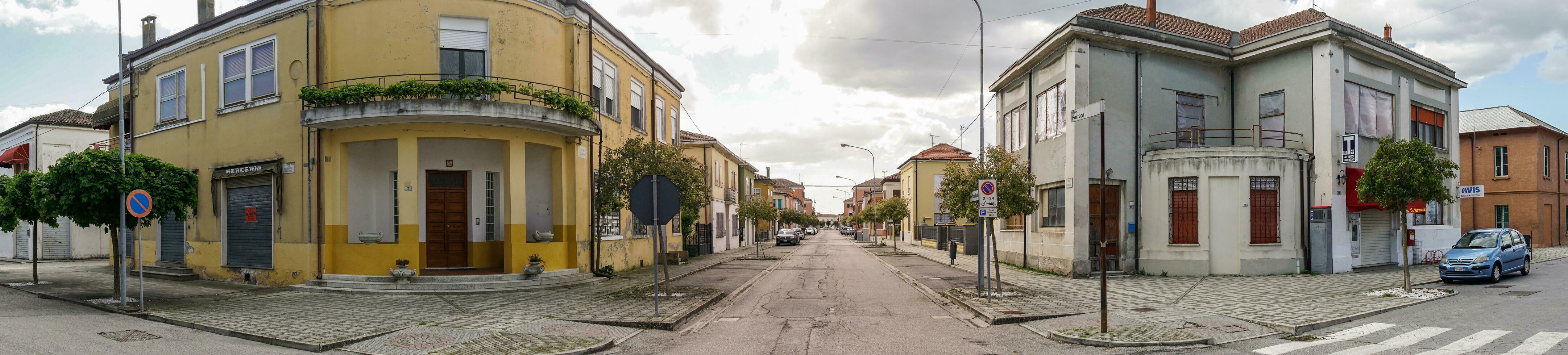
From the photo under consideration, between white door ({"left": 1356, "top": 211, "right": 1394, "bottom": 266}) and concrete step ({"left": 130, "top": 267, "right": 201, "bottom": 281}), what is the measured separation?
95.7 feet

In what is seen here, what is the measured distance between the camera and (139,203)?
39.6 ft

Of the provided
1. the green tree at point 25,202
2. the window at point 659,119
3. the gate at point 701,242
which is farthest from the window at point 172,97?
the gate at point 701,242

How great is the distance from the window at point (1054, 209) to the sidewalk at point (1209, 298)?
190cm

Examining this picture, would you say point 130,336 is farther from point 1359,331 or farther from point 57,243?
point 57,243

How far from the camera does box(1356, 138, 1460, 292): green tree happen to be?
1406cm

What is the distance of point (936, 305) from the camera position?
13.4 metres

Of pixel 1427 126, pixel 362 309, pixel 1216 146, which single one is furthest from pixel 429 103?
pixel 1427 126

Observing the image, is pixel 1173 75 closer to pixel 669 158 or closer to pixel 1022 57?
pixel 1022 57

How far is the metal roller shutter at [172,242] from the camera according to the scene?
19188 mm

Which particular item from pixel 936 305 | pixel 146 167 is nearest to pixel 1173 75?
pixel 936 305

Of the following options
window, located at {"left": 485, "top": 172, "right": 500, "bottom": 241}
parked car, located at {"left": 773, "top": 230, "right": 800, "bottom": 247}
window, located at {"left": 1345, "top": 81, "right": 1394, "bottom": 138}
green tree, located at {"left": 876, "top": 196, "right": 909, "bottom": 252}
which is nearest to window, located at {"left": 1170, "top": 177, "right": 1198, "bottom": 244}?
window, located at {"left": 1345, "top": 81, "right": 1394, "bottom": 138}

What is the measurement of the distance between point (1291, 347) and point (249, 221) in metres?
19.7

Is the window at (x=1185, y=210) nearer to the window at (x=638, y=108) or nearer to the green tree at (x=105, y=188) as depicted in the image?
the window at (x=638, y=108)

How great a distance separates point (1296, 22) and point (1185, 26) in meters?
2.81
